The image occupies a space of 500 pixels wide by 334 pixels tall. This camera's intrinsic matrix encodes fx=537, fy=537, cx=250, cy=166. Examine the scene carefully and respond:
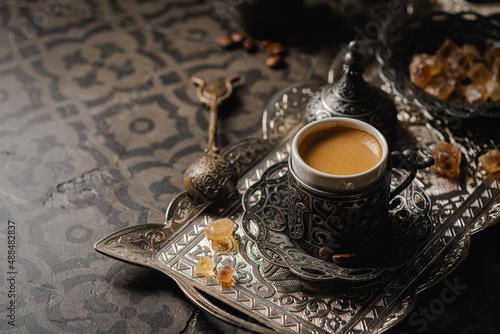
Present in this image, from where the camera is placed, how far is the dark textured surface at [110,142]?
34.6 inches

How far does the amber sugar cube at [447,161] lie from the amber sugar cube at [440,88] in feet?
0.46

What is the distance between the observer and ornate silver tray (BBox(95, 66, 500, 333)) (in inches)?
32.4

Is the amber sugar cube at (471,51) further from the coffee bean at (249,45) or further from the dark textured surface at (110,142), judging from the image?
the coffee bean at (249,45)

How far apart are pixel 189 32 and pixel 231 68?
0.20m

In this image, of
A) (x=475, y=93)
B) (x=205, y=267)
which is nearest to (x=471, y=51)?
→ (x=475, y=93)

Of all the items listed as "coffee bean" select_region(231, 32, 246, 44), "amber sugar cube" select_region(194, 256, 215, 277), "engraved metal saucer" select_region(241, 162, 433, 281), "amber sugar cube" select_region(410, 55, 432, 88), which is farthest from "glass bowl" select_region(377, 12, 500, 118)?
"amber sugar cube" select_region(194, 256, 215, 277)

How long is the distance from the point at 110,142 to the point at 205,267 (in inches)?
17.4

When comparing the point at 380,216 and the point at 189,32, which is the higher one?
the point at 380,216

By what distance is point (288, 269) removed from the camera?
34.4 inches

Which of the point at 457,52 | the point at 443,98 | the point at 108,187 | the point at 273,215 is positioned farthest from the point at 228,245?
the point at 457,52

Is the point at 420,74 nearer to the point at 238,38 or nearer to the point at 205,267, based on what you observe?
the point at 238,38

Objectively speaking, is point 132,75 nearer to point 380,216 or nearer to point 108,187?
point 108,187

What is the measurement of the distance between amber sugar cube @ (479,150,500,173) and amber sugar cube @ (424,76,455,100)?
0.16m

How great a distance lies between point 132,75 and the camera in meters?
1.34
